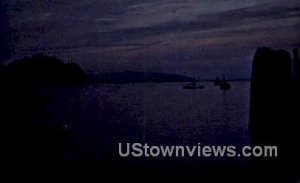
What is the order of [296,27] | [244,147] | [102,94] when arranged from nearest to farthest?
[244,147] < [296,27] < [102,94]

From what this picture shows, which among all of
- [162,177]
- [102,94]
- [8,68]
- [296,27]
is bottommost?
[162,177]

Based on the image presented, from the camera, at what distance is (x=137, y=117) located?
20.6ft

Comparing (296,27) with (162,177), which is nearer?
(296,27)

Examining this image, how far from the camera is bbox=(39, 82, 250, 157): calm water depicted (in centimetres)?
443

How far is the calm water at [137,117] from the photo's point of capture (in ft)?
14.5

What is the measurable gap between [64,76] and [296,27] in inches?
108

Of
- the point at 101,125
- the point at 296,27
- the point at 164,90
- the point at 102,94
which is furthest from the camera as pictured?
the point at 101,125

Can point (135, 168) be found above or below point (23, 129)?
below

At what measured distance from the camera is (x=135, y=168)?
172 inches

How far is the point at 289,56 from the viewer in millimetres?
4770

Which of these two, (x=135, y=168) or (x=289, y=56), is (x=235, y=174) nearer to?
(x=135, y=168)

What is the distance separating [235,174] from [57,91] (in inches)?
97.2

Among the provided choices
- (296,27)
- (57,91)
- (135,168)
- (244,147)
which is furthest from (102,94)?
(296,27)

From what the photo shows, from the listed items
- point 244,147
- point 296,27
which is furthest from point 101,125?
point 296,27
